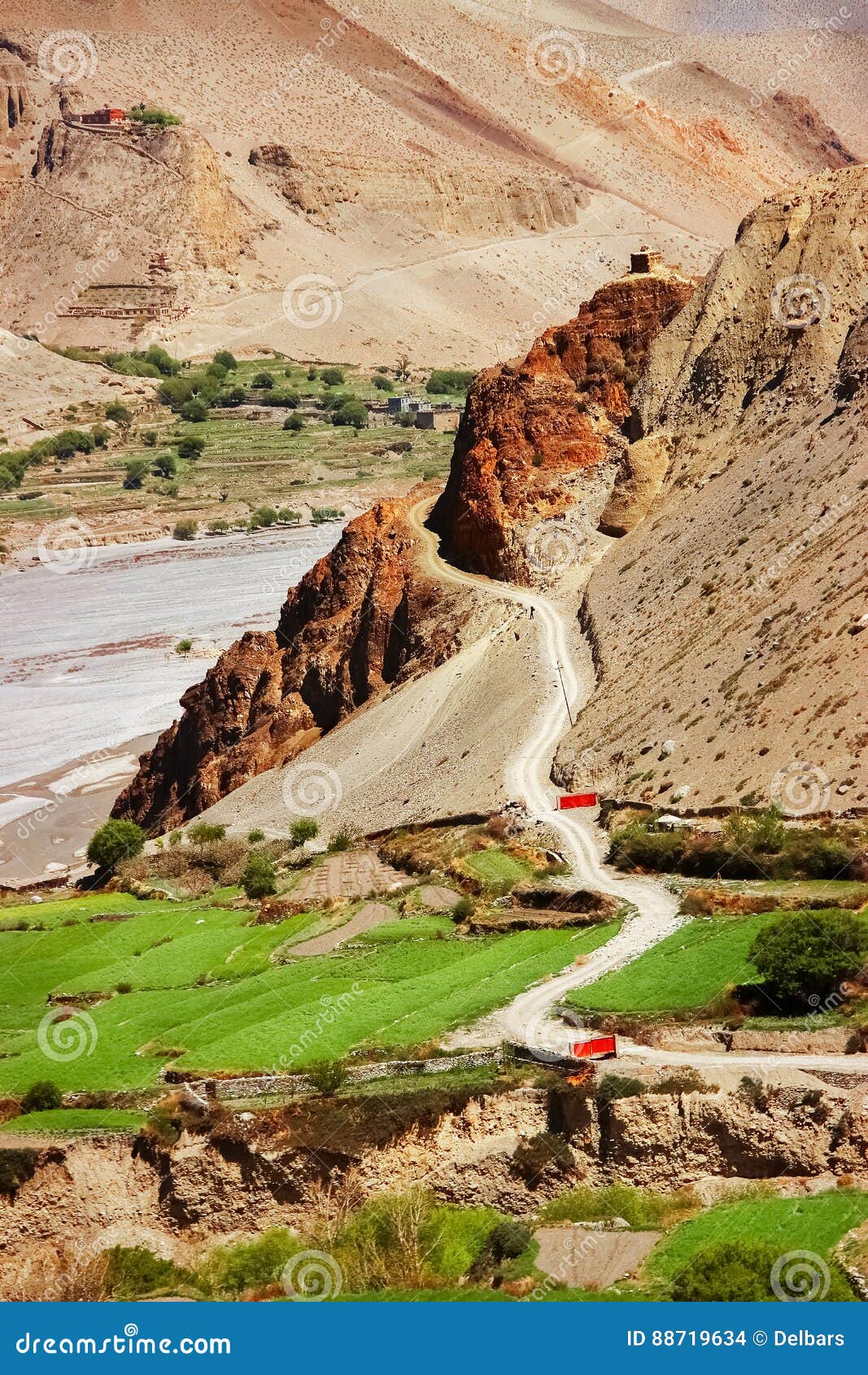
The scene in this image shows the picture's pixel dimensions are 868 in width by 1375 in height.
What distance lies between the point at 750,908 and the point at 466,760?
1685cm

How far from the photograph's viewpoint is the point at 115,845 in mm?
50500

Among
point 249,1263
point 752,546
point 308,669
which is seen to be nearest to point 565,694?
point 752,546

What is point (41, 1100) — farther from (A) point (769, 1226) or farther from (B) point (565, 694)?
(B) point (565, 694)

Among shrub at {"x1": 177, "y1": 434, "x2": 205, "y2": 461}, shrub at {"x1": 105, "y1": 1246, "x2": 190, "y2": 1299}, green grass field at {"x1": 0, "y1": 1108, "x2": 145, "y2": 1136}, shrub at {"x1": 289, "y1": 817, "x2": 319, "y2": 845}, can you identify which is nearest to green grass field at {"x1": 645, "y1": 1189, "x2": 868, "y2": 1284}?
shrub at {"x1": 105, "y1": 1246, "x2": 190, "y2": 1299}

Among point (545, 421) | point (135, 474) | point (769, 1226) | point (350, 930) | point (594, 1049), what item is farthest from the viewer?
point (135, 474)

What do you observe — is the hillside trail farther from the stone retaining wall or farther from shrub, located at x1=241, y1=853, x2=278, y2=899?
shrub, located at x1=241, y1=853, x2=278, y2=899

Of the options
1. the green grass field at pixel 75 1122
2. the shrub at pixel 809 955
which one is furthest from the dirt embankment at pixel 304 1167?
the shrub at pixel 809 955

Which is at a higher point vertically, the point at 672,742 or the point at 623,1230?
the point at 672,742

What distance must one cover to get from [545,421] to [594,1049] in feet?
124

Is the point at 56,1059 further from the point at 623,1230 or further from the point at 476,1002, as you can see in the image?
the point at 623,1230

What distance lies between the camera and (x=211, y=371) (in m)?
172

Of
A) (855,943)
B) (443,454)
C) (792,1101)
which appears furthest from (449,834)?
(443,454)

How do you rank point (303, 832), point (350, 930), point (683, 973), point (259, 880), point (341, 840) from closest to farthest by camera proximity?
1. point (683, 973)
2. point (350, 930)
3. point (259, 880)
4. point (341, 840)
5. point (303, 832)

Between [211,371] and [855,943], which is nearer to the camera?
[855,943]
